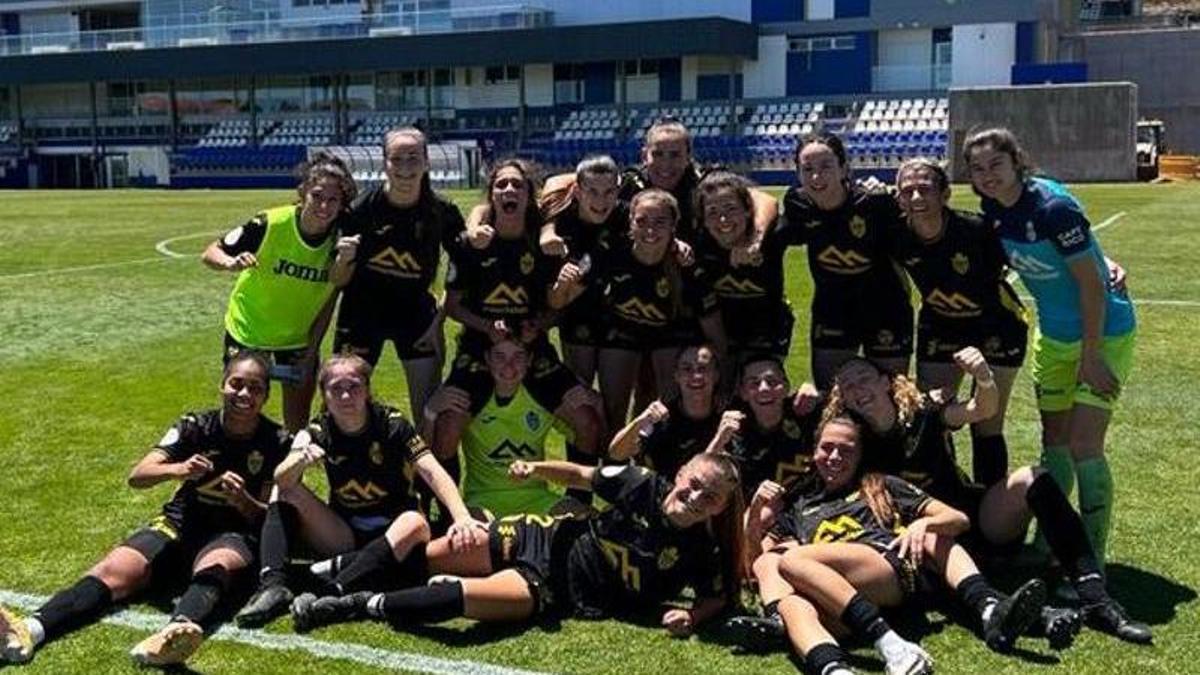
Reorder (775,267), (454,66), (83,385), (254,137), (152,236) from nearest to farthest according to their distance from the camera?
(775,267) → (83,385) → (152,236) → (454,66) → (254,137)

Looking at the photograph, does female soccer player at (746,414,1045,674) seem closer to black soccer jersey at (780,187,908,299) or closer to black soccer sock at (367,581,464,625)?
black soccer jersey at (780,187,908,299)

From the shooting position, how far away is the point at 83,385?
31.9ft

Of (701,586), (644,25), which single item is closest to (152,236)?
(701,586)

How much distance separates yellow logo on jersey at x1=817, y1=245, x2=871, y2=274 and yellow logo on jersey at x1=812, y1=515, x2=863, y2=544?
1320 millimetres

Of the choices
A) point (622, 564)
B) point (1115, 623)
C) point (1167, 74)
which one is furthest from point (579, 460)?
point (1167, 74)

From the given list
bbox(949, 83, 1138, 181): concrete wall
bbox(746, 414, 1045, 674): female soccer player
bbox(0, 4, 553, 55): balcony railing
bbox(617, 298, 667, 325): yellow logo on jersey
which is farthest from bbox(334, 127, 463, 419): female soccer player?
bbox(0, 4, 553, 55): balcony railing

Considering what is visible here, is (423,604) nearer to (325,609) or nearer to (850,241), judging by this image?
(325,609)

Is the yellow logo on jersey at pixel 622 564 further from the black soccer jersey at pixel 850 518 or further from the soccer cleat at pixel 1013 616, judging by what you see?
the soccer cleat at pixel 1013 616

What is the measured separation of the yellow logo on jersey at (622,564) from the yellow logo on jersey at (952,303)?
68.5 inches

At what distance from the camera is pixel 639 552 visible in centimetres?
491

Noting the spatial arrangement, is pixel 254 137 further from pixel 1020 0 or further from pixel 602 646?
pixel 602 646

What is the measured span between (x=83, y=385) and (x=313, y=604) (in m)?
5.76

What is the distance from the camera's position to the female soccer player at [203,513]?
4.88m

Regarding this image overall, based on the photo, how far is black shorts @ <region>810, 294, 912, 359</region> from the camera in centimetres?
579
